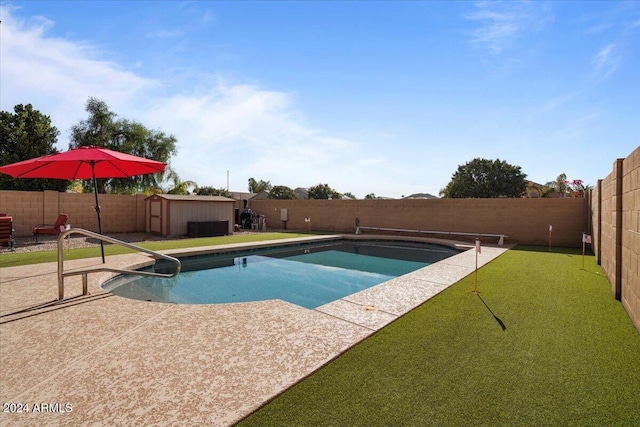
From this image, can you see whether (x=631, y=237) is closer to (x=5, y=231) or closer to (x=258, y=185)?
(x=5, y=231)

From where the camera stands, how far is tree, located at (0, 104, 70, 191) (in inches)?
774

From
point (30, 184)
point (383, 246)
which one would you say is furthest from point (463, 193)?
point (30, 184)

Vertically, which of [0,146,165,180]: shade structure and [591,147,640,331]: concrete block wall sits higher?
[0,146,165,180]: shade structure

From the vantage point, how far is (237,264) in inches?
355

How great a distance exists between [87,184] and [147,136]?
5.49m

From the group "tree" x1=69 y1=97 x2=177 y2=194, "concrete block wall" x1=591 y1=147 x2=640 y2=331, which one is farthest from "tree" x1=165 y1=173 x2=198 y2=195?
"concrete block wall" x1=591 y1=147 x2=640 y2=331

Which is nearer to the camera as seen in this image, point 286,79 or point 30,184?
point 286,79

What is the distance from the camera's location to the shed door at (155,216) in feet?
47.2

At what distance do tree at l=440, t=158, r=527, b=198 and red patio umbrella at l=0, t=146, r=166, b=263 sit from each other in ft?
121

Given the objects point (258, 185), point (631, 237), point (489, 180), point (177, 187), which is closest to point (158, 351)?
point (631, 237)

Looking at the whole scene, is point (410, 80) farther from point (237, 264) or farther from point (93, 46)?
point (93, 46)

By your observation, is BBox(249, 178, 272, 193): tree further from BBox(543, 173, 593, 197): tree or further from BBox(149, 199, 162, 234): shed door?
BBox(149, 199, 162, 234): shed door

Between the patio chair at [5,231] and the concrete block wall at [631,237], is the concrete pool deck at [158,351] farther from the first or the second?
the patio chair at [5,231]

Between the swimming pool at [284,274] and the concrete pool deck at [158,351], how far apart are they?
1.36m
